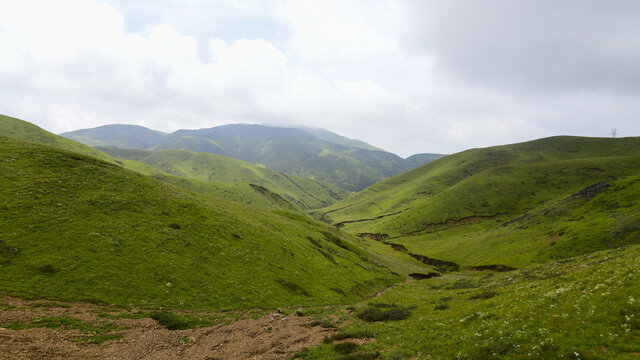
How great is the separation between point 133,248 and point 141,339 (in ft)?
51.9

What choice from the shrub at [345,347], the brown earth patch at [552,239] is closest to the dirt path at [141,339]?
the shrub at [345,347]

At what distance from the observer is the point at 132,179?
49.4 meters

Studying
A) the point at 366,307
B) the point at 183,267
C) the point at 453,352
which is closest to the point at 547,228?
the point at 366,307

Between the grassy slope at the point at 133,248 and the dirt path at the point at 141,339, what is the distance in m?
2.77

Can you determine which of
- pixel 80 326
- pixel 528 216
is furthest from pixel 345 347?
pixel 528 216

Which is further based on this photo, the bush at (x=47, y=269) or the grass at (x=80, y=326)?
the bush at (x=47, y=269)

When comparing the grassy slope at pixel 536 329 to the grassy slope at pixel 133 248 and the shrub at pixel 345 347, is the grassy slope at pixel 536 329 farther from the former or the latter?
the grassy slope at pixel 133 248

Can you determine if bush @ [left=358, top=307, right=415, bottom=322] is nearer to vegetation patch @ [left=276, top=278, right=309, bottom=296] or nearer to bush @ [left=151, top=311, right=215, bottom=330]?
vegetation patch @ [left=276, top=278, right=309, bottom=296]

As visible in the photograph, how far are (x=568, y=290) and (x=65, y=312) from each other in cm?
4169

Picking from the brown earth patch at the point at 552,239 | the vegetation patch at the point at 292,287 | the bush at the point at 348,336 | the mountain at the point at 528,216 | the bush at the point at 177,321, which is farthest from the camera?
the brown earth patch at the point at 552,239

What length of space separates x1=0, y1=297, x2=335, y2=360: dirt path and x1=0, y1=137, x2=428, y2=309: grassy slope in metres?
2.77

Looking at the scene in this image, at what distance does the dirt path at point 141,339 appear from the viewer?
1627 centimetres

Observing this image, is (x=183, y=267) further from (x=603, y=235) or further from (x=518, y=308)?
(x=603, y=235)

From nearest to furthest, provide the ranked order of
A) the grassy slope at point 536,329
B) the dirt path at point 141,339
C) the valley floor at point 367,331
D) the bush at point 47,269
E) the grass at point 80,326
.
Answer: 1. the grassy slope at point 536,329
2. the valley floor at point 367,331
3. the dirt path at point 141,339
4. the grass at point 80,326
5. the bush at point 47,269
